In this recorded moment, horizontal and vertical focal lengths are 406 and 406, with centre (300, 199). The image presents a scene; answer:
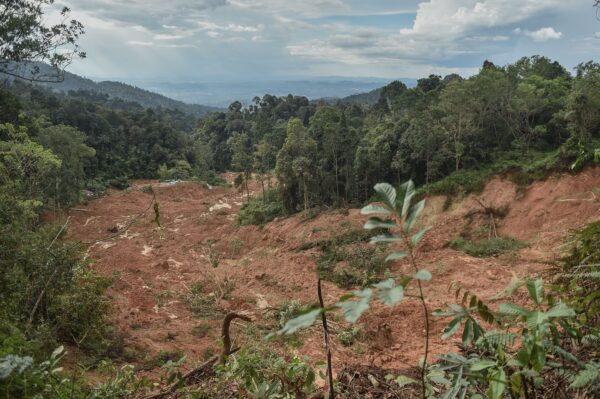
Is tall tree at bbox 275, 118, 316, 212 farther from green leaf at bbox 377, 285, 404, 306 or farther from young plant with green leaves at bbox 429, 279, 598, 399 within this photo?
green leaf at bbox 377, 285, 404, 306

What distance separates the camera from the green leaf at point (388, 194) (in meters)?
1.15

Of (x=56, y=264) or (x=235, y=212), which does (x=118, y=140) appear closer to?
(x=235, y=212)

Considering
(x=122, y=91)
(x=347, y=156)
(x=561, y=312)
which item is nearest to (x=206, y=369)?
(x=561, y=312)

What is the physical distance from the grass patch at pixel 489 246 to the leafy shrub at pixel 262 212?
11338 millimetres

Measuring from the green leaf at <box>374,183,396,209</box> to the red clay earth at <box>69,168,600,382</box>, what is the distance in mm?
4584

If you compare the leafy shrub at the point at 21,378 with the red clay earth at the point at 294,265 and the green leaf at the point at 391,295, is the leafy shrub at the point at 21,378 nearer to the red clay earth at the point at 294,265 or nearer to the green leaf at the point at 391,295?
the green leaf at the point at 391,295

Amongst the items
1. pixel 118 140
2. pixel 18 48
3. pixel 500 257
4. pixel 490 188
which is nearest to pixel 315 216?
pixel 490 188

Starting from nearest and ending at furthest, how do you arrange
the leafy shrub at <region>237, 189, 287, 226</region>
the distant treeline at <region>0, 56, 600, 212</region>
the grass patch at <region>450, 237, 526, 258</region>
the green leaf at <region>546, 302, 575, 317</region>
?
the green leaf at <region>546, 302, 575, 317</region> → the grass patch at <region>450, 237, 526, 258</region> → the distant treeline at <region>0, 56, 600, 212</region> → the leafy shrub at <region>237, 189, 287, 226</region>

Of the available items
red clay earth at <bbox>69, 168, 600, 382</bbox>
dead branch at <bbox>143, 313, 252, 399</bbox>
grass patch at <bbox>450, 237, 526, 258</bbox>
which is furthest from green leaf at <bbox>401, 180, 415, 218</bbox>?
grass patch at <bbox>450, 237, 526, 258</bbox>

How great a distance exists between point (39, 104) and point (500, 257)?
48.4 meters

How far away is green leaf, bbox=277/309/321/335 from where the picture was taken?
0.91m

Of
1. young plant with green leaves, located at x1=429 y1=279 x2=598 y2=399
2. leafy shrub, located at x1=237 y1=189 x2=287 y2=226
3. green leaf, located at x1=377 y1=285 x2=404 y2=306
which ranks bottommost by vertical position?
leafy shrub, located at x1=237 y1=189 x2=287 y2=226

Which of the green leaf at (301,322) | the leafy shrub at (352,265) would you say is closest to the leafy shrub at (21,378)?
the green leaf at (301,322)

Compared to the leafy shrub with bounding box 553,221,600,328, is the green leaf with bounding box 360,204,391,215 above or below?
above
